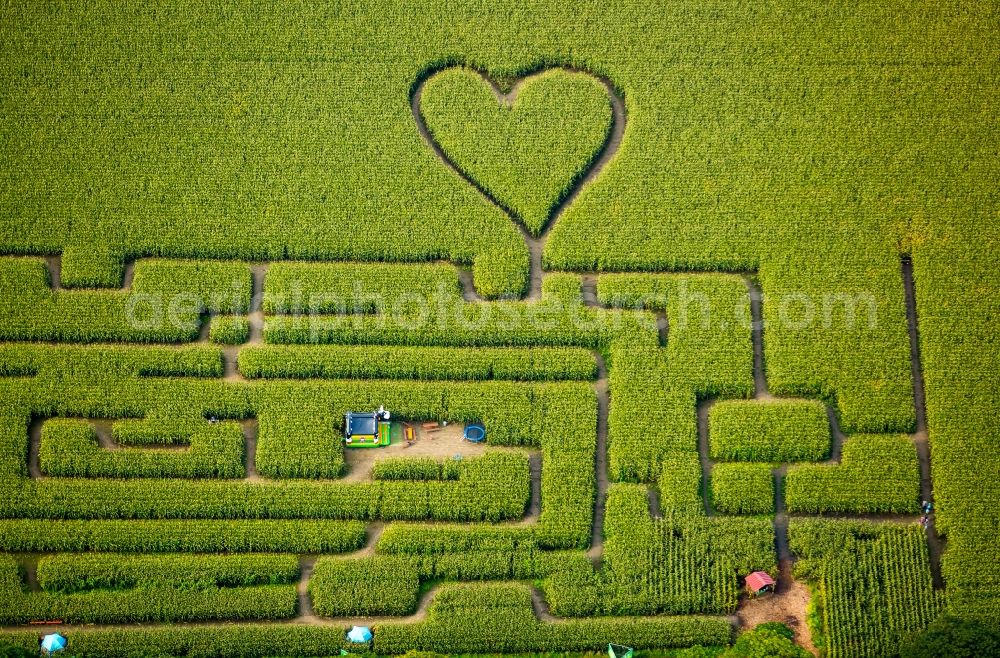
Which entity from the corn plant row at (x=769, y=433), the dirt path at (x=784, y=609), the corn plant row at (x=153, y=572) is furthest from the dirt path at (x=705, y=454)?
the corn plant row at (x=153, y=572)

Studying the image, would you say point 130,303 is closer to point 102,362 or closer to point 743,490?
point 102,362

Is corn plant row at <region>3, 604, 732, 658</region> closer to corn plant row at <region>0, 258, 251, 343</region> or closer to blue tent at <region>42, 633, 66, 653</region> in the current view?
blue tent at <region>42, 633, 66, 653</region>

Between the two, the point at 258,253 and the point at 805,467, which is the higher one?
the point at 258,253

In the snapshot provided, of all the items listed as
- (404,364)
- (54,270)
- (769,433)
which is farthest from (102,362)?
(769,433)

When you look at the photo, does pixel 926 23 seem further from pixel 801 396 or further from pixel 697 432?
pixel 697 432

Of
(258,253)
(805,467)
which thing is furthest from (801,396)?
(258,253)

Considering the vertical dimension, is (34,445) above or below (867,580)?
above

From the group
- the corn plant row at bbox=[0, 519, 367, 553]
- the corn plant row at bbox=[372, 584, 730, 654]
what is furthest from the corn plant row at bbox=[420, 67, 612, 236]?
the corn plant row at bbox=[372, 584, 730, 654]
